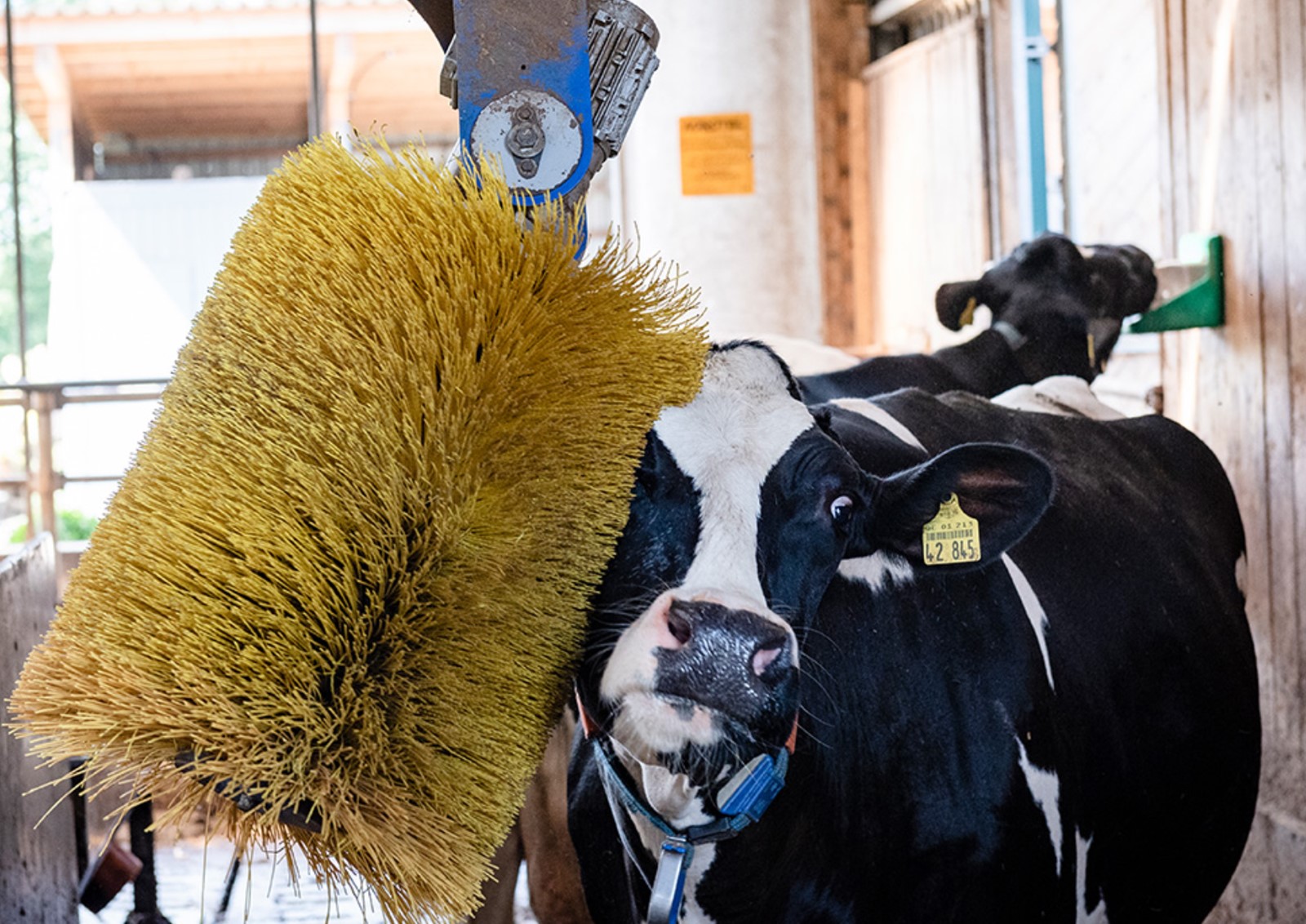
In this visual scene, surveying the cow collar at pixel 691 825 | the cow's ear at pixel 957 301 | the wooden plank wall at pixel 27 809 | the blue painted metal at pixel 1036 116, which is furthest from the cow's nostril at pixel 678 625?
the blue painted metal at pixel 1036 116

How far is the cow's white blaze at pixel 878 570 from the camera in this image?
2.21 meters

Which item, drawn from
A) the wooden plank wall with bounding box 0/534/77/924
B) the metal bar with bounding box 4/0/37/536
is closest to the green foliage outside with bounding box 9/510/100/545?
the metal bar with bounding box 4/0/37/536

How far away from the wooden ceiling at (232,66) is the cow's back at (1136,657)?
16.1 ft

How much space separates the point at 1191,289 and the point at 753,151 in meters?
2.56

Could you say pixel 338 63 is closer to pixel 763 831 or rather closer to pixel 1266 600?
pixel 1266 600

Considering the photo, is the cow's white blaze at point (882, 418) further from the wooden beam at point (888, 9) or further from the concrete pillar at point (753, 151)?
the wooden beam at point (888, 9)

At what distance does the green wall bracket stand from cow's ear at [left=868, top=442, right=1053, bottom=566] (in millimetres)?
2030

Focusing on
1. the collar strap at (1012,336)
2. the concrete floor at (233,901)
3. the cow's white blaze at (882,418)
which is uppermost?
the collar strap at (1012,336)

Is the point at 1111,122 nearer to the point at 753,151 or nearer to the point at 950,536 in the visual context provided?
the point at 753,151

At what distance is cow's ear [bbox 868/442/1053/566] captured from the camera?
201cm

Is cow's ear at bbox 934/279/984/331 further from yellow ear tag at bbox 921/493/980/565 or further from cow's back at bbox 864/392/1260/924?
yellow ear tag at bbox 921/493/980/565

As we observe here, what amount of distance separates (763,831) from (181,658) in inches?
36.1

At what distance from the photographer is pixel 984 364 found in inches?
171

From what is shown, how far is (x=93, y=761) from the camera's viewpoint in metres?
1.31
